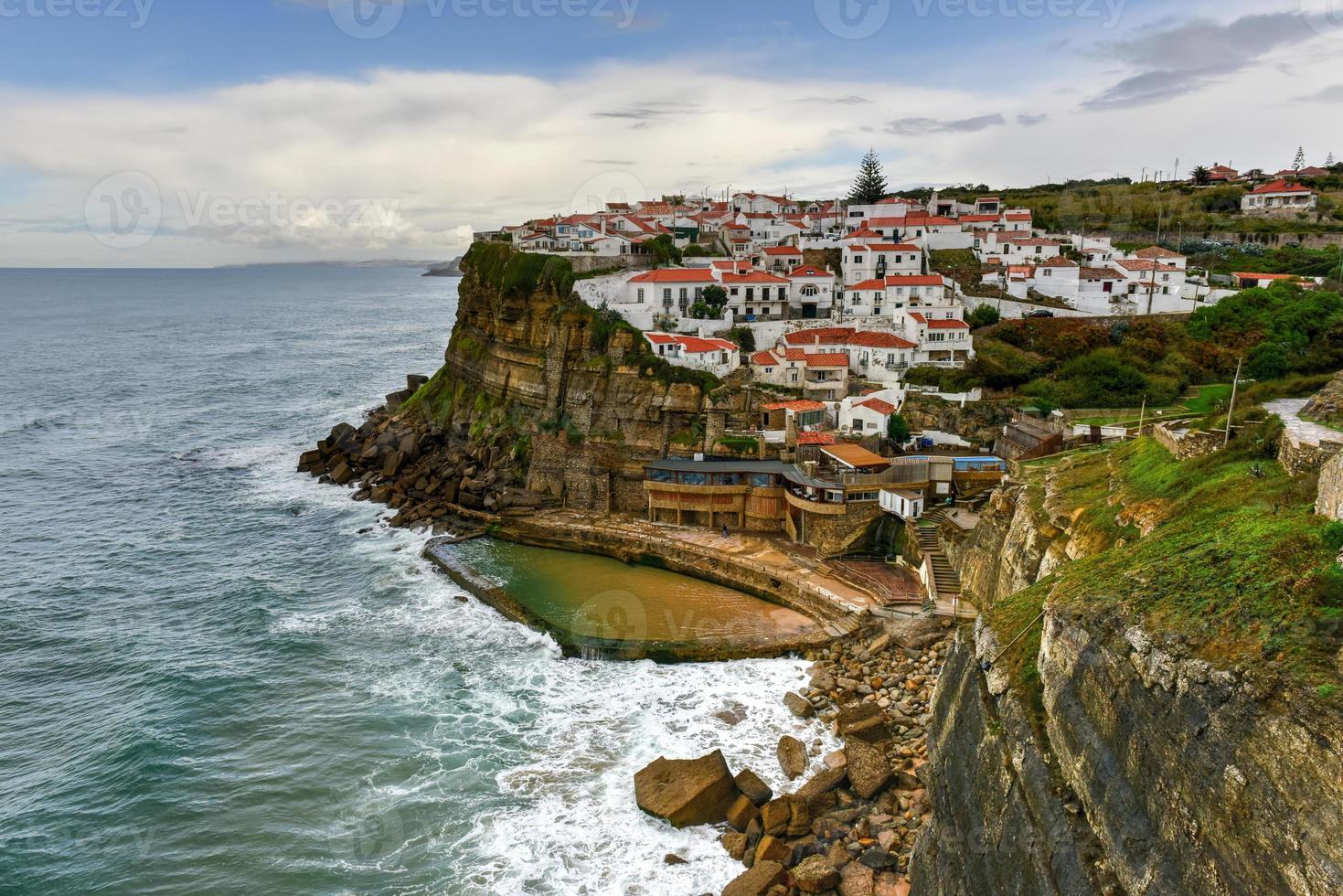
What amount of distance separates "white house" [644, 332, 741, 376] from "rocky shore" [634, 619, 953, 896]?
22002 mm

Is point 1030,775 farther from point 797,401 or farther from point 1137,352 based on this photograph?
point 1137,352

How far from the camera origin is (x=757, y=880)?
1752cm

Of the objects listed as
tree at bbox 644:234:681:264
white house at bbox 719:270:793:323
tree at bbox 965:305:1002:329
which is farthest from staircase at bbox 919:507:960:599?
tree at bbox 644:234:681:264

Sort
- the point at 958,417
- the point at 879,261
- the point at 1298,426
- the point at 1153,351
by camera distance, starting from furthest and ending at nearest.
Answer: the point at 879,261, the point at 1153,351, the point at 958,417, the point at 1298,426

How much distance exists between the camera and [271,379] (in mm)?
84062

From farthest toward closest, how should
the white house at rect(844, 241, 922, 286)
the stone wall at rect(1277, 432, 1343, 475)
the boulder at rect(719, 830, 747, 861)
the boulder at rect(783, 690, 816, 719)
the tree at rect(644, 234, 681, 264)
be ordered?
the tree at rect(644, 234, 681, 264) → the white house at rect(844, 241, 922, 286) → the boulder at rect(783, 690, 816, 719) → the boulder at rect(719, 830, 747, 861) → the stone wall at rect(1277, 432, 1343, 475)

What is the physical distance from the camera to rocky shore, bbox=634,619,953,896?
58.0ft

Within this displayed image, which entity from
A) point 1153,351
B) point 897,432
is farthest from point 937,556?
point 1153,351

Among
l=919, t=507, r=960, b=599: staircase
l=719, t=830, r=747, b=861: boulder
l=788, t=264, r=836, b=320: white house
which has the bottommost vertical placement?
l=719, t=830, r=747, b=861: boulder

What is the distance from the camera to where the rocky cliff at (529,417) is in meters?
42.2

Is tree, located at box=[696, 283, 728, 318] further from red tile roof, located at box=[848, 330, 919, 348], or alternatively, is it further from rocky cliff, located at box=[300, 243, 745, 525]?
red tile roof, located at box=[848, 330, 919, 348]

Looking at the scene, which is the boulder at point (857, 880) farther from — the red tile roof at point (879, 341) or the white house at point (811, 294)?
the white house at point (811, 294)

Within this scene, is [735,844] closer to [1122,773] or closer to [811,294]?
[1122,773]

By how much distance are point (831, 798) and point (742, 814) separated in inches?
94.6
